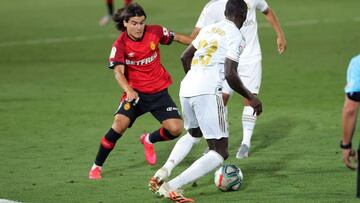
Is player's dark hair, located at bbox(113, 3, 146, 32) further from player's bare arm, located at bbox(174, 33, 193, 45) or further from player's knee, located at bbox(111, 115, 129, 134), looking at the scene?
player's knee, located at bbox(111, 115, 129, 134)

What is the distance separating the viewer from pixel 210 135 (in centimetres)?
1027

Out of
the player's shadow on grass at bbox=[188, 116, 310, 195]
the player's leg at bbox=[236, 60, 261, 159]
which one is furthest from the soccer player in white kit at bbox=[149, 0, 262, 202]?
the player's leg at bbox=[236, 60, 261, 159]

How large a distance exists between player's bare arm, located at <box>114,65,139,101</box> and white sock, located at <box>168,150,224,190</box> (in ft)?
4.59

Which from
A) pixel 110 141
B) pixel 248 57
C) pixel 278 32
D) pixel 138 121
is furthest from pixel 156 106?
pixel 138 121

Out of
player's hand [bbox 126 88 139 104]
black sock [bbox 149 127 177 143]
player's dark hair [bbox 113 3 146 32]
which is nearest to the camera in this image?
player's hand [bbox 126 88 139 104]

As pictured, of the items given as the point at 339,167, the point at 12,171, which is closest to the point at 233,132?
the point at 339,167

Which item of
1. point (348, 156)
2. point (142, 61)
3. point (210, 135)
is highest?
point (348, 156)

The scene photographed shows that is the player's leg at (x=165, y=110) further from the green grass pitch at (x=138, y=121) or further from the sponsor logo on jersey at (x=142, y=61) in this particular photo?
the green grass pitch at (x=138, y=121)

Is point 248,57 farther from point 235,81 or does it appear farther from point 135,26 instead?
point 235,81

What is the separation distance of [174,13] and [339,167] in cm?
2044

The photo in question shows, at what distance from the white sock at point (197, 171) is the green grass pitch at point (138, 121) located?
0.45 metres

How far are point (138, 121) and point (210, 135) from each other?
19.3 ft

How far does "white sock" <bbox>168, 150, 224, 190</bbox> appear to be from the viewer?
33.0 feet

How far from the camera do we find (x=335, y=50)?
77.6 feet
